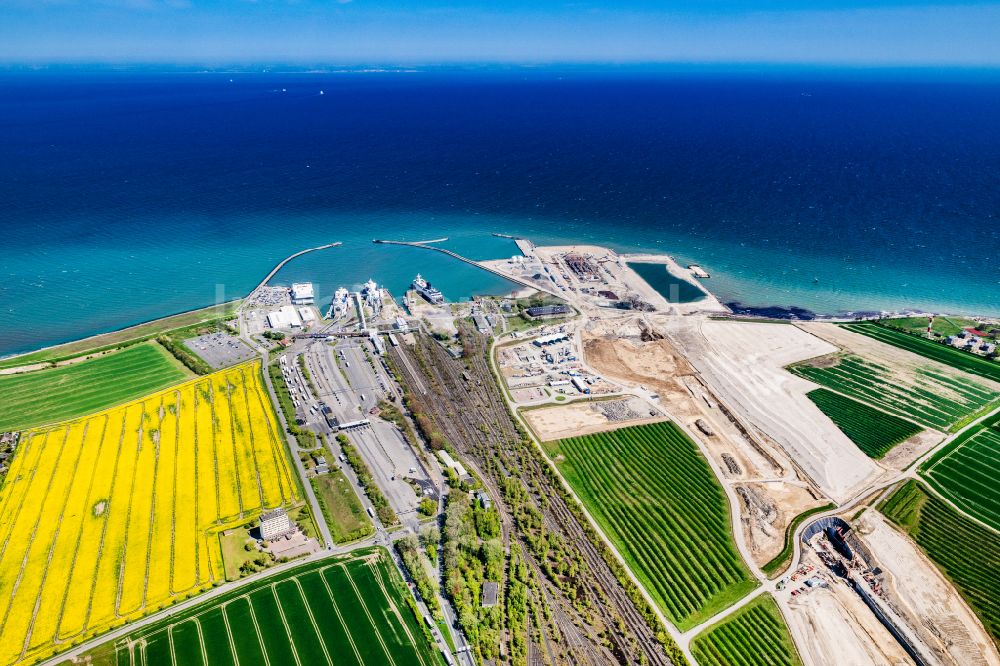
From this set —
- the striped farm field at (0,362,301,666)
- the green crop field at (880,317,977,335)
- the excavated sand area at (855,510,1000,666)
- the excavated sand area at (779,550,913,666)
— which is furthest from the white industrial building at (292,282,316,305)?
the green crop field at (880,317,977,335)

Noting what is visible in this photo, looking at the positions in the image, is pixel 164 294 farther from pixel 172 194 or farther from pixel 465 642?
pixel 465 642

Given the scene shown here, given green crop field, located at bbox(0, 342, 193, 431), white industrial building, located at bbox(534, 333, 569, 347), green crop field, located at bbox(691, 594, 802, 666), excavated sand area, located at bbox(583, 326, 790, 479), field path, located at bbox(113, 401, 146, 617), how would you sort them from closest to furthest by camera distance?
green crop field, located at bbox(691, 594, 802, 666)
field path, located at bbox(113, 401, 146, 617)
excavated sand area, located at bbox(583, 326, 790, 479)
green crop field, located at bbox(0, 342, 193, 431)
white industrial building, located at bbox(534, 333, 569, 347)

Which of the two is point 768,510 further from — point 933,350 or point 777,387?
point 933,350

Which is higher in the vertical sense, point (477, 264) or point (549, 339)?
point (477, 264)

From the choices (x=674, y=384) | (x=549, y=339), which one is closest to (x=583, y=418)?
(x=674, y=384)

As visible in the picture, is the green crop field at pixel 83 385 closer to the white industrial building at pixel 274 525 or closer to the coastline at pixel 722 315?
the coastline at pixel 722 315

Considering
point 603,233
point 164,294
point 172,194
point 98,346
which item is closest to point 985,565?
point 603,233

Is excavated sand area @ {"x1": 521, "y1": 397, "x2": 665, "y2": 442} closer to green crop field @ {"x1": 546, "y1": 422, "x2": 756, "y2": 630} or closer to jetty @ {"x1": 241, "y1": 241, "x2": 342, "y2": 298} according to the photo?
green crop field @ {"x1": 546, "y1": 422, "x2": 756, "y2": 630}

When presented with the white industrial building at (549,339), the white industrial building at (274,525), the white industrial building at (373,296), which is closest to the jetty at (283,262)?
the white industrial building at (373,296)
